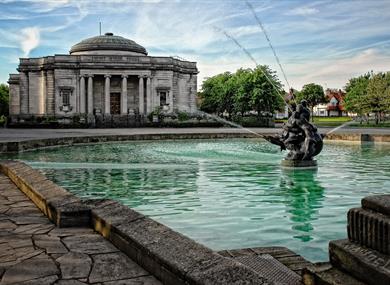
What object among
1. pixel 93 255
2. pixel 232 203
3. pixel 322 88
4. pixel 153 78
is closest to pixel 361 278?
pixel 93 255

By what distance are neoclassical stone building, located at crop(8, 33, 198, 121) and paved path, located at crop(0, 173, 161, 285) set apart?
59.6 m

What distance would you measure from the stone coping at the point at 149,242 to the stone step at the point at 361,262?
0.56m

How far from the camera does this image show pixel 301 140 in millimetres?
→ 14820

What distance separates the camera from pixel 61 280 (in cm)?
390

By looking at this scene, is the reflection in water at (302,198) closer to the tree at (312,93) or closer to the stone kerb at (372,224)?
the stone kerb at (372,224)

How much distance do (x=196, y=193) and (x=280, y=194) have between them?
68.3 inches

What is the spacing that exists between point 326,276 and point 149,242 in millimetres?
1904

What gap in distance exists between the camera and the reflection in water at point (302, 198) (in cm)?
707

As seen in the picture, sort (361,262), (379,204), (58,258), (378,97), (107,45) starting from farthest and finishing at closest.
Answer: (107,45) → (378,97) → (58,258) → (379,204) → (361,262)

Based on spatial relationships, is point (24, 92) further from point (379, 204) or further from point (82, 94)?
point (379, 204)

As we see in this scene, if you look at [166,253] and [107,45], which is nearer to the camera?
[166,253]

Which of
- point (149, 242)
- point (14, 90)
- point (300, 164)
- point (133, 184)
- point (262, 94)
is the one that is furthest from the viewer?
point (14, 90)

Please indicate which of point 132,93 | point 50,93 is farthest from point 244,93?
point 50,93

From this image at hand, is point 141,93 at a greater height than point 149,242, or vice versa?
point 141,93
